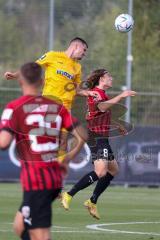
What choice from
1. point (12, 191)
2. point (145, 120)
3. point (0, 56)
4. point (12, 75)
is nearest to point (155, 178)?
point (145, 120)

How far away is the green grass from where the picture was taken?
13.1 metres

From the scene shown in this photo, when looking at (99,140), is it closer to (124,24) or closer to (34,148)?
(124,24)

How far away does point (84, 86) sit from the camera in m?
16.2

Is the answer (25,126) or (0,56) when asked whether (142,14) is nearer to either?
(0,56)

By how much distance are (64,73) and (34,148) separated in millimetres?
6671

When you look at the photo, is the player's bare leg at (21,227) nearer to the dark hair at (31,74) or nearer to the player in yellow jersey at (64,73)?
the dark hair at (31,74)

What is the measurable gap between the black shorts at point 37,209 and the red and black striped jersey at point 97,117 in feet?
22.0

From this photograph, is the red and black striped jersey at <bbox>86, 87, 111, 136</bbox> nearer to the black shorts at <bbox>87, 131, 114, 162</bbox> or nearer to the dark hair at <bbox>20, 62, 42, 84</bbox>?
the black shorts at <bbox>87, 131, 114, 162</bbox>

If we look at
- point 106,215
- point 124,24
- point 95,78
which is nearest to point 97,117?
point 95,78

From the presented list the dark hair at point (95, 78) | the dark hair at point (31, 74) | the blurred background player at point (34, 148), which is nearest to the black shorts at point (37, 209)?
the blurred background player at point (34, 148)

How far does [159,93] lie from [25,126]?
18.2 metres

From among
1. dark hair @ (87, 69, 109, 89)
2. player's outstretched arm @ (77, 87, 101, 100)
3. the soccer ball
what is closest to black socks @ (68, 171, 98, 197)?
player's outstretched arm @ (77, 87, 101, 100)

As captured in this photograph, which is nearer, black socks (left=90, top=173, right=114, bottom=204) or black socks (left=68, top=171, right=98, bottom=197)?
black socks (left=90, top=173, right=114, bottom=204)

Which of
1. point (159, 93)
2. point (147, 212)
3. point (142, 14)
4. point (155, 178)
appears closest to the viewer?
point (147, 212)
